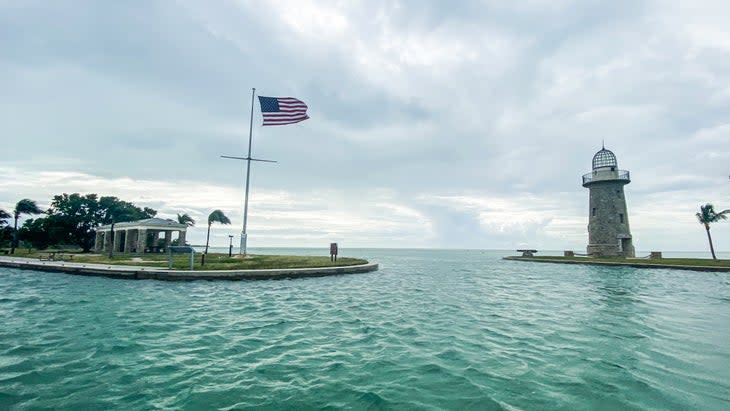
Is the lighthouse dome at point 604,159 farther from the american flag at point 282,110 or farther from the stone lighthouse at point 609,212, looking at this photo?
the american flag at point 282,110

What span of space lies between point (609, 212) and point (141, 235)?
66109 mm

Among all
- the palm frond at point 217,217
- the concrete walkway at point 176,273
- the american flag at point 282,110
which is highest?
the american flag at point 282,110

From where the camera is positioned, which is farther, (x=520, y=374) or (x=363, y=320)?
(x=363, y=320)

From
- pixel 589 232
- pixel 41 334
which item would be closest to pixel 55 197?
pixel 41 334

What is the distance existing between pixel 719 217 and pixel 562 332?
54.3m

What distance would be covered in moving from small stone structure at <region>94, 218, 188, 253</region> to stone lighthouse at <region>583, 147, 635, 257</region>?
5951 centimetres

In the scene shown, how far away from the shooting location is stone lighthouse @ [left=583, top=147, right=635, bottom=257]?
149 feet

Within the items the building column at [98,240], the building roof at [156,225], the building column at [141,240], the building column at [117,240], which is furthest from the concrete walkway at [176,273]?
the building column at [98,240]

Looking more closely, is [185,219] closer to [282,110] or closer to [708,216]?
[282,110]

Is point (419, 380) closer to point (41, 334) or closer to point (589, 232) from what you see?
point (41, 334)

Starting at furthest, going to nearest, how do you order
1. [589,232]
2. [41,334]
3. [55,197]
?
[55,197] < [589,232] < [41,334]

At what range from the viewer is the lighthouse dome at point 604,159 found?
47.4 m

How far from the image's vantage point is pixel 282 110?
27.1 m

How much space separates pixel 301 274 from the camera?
23.8 m
